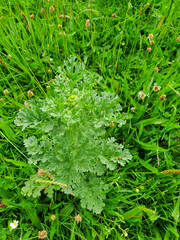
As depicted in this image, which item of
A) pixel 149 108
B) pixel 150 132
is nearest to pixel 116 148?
pixel 150 132

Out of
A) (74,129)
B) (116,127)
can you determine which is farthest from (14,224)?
(116,127)

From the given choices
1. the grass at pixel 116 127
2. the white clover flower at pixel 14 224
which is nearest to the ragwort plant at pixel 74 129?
the grass at pixel 116 127

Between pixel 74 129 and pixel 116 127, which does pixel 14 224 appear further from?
pixel 116 127

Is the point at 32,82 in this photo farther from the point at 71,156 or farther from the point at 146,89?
the point at 146,89

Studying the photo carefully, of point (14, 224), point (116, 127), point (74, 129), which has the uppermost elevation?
point (74, 129)

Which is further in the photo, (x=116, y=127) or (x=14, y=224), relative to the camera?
(x=116, y=127)

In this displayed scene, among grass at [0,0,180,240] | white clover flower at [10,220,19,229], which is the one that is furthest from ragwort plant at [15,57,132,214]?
white clover flower at [10,220,19,229]

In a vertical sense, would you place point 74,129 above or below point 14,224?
above
